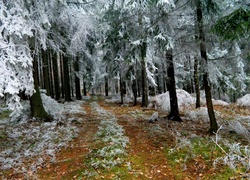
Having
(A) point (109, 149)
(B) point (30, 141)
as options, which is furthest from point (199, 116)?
(B) point (30, 141)

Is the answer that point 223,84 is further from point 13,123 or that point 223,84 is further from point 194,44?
point 13,123

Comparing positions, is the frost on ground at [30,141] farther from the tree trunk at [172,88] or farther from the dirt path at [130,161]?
the tree trunk at [172,88]

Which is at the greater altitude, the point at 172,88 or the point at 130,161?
the point at 172,88

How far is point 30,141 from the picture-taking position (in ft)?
22.5

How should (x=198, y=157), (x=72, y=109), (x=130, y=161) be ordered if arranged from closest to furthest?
1. (x=130, y=161)
2. (x=198, y=157)
3. (x=72, y=109)

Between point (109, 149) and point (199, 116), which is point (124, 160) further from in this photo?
point (199, 116)

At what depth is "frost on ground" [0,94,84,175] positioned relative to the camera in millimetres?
5332

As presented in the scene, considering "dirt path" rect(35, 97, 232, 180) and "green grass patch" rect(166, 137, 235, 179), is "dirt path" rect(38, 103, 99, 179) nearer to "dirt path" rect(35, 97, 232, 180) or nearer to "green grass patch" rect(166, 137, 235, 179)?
"dirt path" rect(35, 97, 232, 180)

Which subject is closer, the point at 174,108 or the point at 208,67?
the point at 208,67

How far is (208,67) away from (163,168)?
12.6ft

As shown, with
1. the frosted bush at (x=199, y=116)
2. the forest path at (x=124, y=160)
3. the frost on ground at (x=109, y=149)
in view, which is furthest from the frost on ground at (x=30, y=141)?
the frosted bush at (x=199, y=116)

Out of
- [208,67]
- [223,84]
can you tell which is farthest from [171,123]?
[223,84]

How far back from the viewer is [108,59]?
60.3ft

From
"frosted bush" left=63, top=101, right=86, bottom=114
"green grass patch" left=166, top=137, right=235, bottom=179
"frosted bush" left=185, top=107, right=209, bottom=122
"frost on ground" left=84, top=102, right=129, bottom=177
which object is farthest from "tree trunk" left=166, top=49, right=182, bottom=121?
"frosted bush" left=63, top=101, right=86, bottom=114
